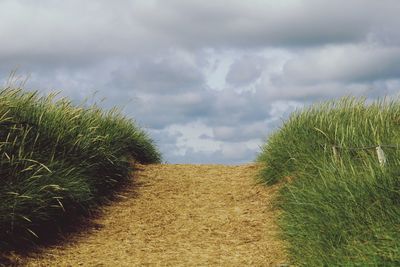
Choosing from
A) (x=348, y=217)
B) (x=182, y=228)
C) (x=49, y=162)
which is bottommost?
(x=182, y=228)

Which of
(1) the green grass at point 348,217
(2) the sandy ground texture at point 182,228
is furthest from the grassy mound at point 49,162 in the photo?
(1) the green grass at point 348,217

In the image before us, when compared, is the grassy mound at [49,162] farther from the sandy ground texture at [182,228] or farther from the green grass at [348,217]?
the green grass at [348,217]

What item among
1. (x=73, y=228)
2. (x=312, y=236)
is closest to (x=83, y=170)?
(x=73, y=228)

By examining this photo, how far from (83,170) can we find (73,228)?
3.42 ft

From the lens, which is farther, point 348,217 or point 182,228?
point 182,228

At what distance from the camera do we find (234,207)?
9.64 meters

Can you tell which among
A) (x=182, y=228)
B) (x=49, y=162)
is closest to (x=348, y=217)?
(x=182, y=228)

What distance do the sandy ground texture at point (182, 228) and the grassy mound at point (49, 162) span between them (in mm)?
411

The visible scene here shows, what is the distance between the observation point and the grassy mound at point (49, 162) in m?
7.28

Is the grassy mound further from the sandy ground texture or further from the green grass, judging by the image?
the green grass

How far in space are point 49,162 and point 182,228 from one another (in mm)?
2213

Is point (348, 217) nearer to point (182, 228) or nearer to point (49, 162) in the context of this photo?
point (182, 228)

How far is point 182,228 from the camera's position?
8.64m

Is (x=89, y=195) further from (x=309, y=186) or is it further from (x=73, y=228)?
(x=309, y=186)
